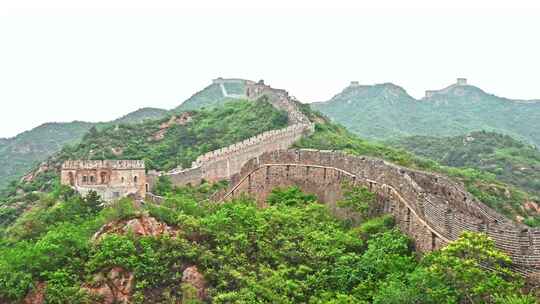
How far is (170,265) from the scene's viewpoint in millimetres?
19672

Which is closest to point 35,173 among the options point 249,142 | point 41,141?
point 249,142

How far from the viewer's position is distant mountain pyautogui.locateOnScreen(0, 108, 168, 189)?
90188 mm

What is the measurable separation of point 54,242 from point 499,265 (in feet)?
34.7

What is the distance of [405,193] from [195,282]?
5.36 m

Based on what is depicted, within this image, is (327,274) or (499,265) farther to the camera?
(327,274)

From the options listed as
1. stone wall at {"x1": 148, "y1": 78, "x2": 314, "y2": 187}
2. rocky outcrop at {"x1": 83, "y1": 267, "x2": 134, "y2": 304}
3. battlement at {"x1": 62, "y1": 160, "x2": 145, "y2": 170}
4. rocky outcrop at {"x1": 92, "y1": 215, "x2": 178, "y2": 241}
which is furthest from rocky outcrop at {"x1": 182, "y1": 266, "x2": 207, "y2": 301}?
stone wall at {"x1": 148, "y1": 78, "x2": 314, "y2": 187}

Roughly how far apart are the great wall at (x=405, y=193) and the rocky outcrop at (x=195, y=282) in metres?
4.76

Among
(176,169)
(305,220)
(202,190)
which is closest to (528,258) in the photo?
(305,220)

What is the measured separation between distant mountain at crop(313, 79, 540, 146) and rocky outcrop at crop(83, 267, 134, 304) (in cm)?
8889

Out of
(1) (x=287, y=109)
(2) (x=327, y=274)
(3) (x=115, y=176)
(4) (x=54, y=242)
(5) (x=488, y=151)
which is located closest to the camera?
(2) (x=327, y=274)

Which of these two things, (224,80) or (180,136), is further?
(224,80)

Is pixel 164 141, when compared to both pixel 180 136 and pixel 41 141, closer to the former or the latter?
pixel 180 136

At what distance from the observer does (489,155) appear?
2719 inches

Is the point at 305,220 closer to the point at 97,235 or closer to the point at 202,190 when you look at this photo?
the point at 97,235
